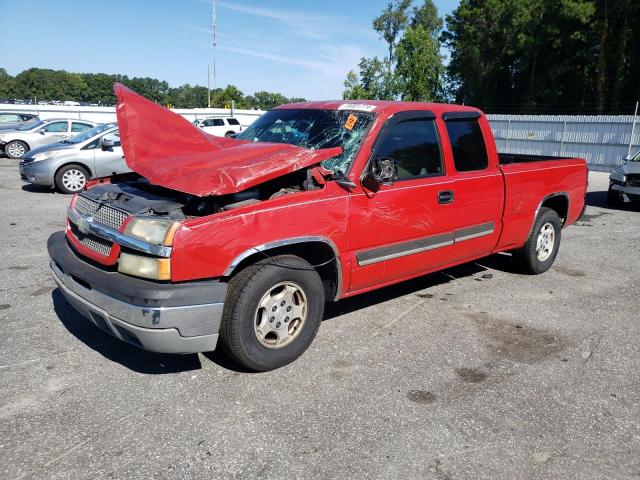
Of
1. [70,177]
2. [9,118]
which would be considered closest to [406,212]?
[70,177]

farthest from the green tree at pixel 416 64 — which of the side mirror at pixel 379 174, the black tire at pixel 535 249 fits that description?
the side mirror at pixel 379 174

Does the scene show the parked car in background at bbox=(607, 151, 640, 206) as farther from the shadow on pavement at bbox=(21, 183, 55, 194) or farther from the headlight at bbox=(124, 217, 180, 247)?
the shadow on pavement at bbox=(21, 183, 55, 194)

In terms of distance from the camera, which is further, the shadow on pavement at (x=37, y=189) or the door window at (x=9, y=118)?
the door window at (x=9, y=118)

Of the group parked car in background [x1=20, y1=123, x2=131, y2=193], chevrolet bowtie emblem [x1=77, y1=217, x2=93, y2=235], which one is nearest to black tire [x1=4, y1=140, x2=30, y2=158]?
parked car in background [x1=20, y1=123, x2=131, y2=193]

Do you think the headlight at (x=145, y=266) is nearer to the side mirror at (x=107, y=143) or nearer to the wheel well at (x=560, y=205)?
the wheel well at (x=560, y=205)

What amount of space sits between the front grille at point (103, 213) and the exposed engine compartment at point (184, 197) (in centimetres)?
4

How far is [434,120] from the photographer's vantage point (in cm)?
460

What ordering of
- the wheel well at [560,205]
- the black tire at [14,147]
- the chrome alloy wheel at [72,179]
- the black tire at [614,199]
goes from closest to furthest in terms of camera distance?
1. the wheel well at [560,205]
2. the chrome alloy wheel at [72,179]
3. the black tire at [614,199]
4. the black tire at [14,147]

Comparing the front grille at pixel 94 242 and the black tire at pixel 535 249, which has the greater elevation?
the front grille at pixel 94 242

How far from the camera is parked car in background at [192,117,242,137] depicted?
2962 cm

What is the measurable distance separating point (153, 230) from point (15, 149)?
1826 cm

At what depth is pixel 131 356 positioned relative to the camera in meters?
3.73

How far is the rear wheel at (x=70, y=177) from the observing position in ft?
36.5

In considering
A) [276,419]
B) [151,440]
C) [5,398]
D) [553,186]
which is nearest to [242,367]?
[276,419]
